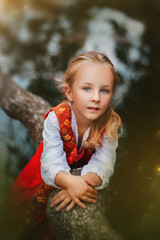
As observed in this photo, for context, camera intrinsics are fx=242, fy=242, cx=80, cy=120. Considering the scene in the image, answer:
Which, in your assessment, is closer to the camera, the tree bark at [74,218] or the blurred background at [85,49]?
the tree bark at [74,218]

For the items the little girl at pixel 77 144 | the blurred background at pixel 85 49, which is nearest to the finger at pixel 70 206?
the little girl at pixel 77 144

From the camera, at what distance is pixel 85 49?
0.45 metres

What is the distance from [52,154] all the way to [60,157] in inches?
0.5

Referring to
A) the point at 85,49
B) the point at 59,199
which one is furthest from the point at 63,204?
the point at 85,49

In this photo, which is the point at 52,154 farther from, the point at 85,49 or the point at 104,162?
the point at 85,49

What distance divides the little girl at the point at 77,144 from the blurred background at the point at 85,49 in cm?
4

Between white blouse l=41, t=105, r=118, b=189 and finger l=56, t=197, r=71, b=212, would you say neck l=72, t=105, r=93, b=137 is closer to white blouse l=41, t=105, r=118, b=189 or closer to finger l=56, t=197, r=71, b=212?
white blouse l=41, t=105, r=118, b=189

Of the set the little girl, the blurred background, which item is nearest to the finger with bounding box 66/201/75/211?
the little girl

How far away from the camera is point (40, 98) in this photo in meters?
0.50

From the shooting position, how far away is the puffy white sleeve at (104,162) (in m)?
0.38

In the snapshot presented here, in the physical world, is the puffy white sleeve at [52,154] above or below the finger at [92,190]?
above

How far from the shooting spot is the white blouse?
373 millimetres

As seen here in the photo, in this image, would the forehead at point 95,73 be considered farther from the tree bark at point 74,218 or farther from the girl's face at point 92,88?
the tree bark at point 74,218

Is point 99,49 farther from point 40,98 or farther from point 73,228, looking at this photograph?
point 73,228
